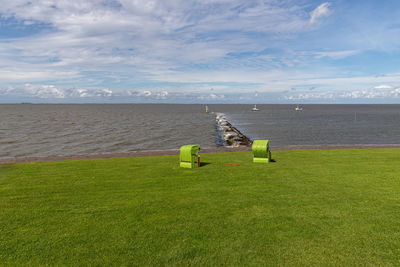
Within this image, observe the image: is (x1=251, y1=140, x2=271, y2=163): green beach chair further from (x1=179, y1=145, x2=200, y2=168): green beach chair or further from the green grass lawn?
(x1=179, y1=145, x2=200, y2=168): green beach chair

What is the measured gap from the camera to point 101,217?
7.76m

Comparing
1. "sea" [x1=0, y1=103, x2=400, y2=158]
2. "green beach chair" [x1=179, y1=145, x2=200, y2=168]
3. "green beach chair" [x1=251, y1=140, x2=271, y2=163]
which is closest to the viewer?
"green beach chair" [x1=179, y1=145, x2=200, y2=168]

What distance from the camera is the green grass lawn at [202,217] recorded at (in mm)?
5914

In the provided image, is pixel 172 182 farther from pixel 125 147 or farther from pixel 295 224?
pixel 125 147

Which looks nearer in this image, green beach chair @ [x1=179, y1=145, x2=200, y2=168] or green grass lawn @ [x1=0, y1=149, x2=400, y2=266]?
green grass lawn @ [x1=0, y1=149, x2=400, y2=266]

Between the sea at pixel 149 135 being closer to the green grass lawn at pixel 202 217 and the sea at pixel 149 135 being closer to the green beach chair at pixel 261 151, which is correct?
the green beach chair at pixel 261 151

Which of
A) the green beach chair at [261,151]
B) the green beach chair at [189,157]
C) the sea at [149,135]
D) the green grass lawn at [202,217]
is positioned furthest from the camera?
the sea at [149,135]

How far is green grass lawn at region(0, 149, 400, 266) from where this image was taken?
5.91 meters

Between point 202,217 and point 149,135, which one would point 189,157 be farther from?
point 149,135

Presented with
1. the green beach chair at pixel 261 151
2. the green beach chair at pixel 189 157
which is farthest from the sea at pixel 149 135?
the green beach chair at pixel 261 151

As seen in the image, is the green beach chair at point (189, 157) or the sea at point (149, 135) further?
the sea at point (149, 135)

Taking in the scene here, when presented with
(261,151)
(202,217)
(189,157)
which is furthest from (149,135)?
(202,217)

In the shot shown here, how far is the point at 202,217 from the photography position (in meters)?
7.73

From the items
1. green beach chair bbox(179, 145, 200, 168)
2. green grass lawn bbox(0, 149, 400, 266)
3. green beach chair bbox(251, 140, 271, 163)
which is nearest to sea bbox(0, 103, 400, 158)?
green beach chair bbox(179, 145, 200, 168)
